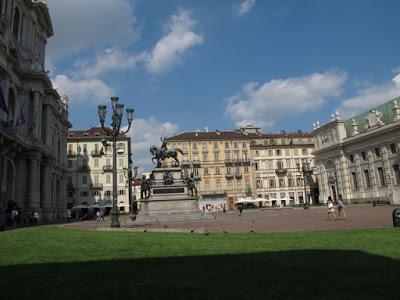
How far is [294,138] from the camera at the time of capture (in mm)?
100625

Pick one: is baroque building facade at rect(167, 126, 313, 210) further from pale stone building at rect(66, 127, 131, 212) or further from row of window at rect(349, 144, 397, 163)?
row of window at rect(349, 144, 397, 163)

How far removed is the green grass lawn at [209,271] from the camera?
583cm

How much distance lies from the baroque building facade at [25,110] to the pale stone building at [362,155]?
51144mm

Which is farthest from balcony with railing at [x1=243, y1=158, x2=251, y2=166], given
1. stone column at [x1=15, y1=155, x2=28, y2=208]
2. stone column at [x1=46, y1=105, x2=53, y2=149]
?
stone column at [x1=15, y1=155, x2=28, y2=208]

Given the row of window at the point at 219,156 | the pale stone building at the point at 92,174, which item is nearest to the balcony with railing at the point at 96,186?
the pale stone building at the point at 92,174

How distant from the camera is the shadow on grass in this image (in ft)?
18.8

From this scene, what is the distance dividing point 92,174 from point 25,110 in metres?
43.1

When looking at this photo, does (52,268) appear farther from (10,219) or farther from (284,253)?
(10,219)

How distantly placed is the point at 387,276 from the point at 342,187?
73772 mm

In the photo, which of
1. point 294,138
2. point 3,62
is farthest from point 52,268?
point 294,138

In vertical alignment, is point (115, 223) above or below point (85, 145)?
below

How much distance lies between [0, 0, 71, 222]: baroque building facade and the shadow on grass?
28.8 meters

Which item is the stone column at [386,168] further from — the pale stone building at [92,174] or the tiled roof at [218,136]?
the pale stone building at [92,174]

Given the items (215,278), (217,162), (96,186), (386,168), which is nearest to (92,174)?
(96,186)
